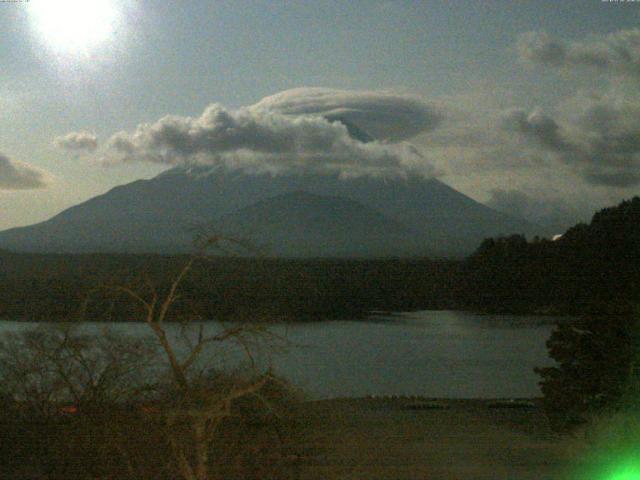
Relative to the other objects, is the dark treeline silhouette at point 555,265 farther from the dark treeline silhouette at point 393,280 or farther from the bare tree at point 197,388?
the bare tree at point 197,388

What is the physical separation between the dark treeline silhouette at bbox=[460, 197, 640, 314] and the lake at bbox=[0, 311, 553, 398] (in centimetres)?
110

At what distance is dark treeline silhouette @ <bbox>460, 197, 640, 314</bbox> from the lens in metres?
24.6

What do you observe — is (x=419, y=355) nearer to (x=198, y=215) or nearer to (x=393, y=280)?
(x=393, y=280)

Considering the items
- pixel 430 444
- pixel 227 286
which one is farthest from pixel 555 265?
pixel 430 444

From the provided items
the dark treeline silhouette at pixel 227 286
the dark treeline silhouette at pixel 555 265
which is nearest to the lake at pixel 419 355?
the dark treeline silhouette at pixel 227 286

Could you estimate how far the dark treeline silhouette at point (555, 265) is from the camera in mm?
24609

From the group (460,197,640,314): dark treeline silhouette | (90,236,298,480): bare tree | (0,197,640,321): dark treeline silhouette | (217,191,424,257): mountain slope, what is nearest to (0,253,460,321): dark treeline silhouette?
(0,197,640,321): dark treeline silhouette

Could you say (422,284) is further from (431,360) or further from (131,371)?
(131,371)

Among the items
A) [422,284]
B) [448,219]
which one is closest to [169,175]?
[448,219]

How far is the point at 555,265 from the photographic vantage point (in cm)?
3231

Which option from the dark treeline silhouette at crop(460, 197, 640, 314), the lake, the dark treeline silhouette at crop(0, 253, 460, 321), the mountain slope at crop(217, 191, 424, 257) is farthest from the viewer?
the mountain slope at crop(217, 191, 424, 257)

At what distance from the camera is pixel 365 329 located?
2994cm

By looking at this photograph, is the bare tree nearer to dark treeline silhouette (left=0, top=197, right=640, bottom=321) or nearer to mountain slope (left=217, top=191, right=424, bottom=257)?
dark treeline silhouette (left=0, top=197, right=640, bottom=321)

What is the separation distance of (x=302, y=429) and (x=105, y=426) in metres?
2.60
